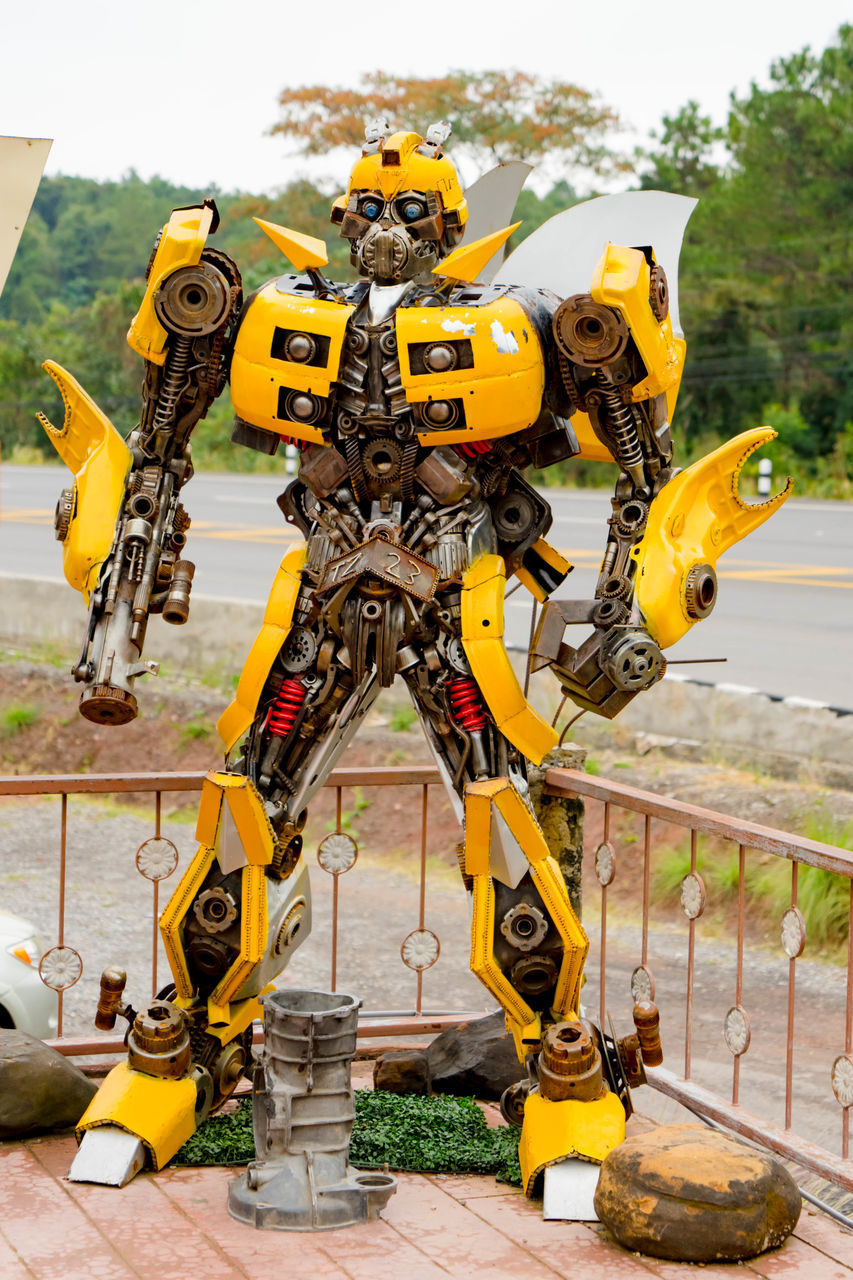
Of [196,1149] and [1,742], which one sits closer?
[196,1149]

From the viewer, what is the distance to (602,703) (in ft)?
13.3

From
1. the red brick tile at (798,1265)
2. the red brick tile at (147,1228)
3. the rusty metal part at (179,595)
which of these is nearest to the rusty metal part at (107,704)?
the rusty metal part at (179,595)

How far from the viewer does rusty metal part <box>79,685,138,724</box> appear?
13.2ft

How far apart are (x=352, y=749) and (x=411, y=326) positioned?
6.50m

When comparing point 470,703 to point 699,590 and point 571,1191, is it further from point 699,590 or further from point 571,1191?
point 571,1191

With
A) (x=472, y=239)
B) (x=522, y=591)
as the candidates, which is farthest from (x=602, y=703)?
(x=522, y=591)

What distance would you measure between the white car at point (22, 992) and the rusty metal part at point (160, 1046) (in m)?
1.30

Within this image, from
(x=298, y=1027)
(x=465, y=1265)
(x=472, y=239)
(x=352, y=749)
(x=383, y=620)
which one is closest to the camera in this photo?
(x=465, y=1265)

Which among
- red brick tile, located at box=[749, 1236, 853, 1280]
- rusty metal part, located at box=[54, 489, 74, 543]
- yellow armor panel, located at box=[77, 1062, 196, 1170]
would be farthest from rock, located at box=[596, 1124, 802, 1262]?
rusty metal part, located at box=[54, 489, 74, 543]

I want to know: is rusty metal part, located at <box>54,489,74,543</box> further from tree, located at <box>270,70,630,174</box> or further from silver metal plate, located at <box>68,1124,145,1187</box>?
tree, located at <box>270,70,630,174</box>

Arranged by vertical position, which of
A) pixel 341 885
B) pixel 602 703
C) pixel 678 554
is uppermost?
pixel 678 554

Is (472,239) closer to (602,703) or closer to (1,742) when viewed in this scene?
(602,703)

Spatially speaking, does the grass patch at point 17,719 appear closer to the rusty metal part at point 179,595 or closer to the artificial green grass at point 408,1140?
the artificial green grass at point 408,1140

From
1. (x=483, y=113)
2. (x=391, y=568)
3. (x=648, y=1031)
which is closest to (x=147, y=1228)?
(x=648, y=1031)
